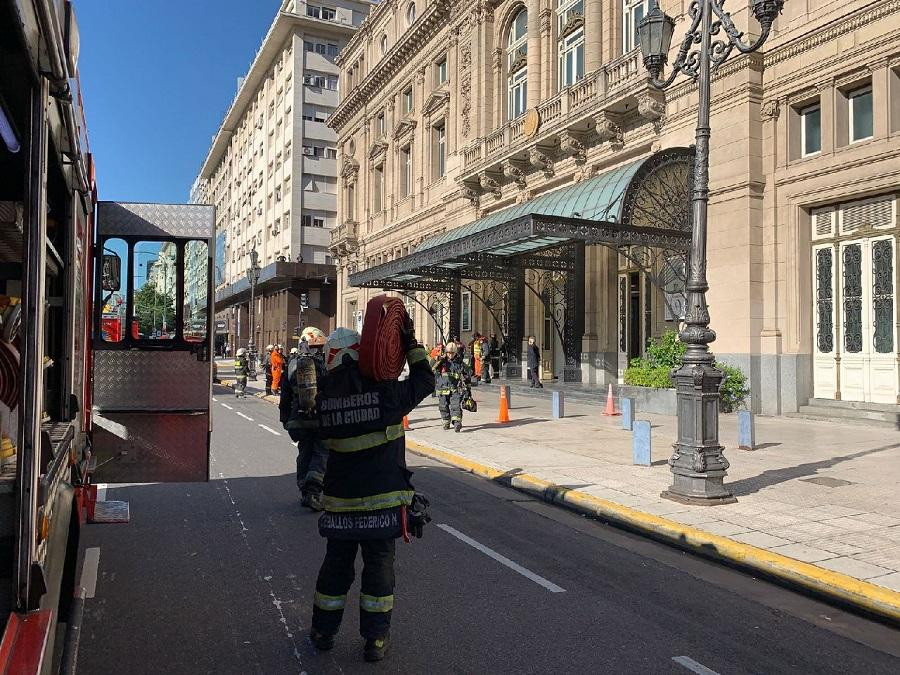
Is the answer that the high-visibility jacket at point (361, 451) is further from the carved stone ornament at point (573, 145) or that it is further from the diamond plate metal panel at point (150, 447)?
the carved stone ornament at point (573, 145)

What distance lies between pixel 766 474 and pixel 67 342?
27.3ft

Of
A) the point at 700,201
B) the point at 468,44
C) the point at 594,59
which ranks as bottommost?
the point at 700,201

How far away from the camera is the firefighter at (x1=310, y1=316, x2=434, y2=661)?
3.93 m

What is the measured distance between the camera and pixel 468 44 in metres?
29.8

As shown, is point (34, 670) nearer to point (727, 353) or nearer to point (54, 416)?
point (54, 416)

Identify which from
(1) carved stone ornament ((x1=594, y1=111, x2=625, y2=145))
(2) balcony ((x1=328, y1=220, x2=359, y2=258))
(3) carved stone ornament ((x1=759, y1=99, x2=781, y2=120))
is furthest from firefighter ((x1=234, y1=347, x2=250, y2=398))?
(2) balcony ((x1=328, y1=220, x2=359, y2=258))

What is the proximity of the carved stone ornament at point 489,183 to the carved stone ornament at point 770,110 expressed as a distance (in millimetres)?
12247

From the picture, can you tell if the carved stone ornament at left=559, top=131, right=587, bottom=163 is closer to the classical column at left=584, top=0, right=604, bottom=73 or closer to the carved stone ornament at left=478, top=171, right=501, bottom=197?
the classical column at left=584, top=0, right=604, bottom=73

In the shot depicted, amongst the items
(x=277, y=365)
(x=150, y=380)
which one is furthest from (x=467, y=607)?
(x=277, y=365)

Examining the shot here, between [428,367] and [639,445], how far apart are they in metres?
6.67

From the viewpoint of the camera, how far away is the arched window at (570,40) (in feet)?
76.8

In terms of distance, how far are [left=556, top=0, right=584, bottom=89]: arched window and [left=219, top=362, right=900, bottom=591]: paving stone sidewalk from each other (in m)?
13.2

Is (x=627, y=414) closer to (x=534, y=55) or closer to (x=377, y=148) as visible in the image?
(x=534, y=55)

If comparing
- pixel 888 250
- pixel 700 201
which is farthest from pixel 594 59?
pixel 700 201
